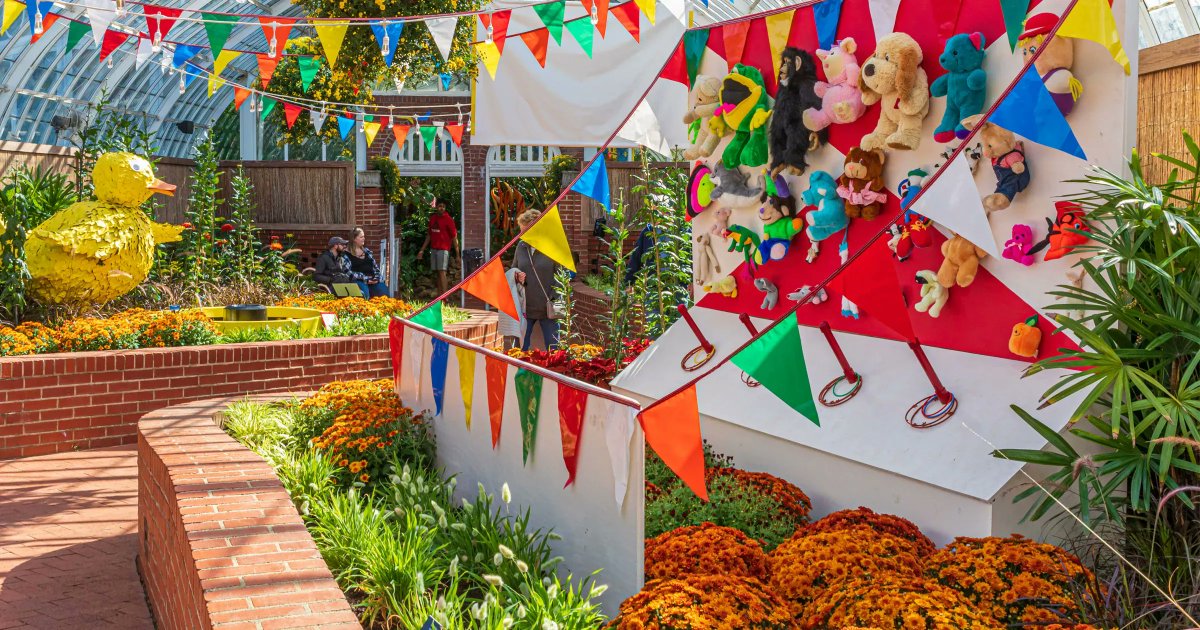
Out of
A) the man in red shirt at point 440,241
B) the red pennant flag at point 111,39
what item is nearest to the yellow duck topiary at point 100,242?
the red pennant flag at point 111,39

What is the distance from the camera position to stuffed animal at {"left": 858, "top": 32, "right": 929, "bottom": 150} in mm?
4664

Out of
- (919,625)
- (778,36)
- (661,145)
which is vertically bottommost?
(919,625)

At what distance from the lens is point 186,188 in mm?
14375

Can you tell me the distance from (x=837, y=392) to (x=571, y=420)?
1674mm

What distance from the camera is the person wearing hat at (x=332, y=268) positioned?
11.9 meters

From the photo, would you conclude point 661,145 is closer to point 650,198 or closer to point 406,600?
point 650,198

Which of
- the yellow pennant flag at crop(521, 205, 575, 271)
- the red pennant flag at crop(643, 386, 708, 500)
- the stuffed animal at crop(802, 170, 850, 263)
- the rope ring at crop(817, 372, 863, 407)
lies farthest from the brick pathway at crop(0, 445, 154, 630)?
the stuffed animal at crop(802, 170, 850, 263)

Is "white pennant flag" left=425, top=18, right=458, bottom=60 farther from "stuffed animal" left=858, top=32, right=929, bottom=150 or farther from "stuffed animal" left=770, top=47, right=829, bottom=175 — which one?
"stuffed animal" left=858, top=32, right=929, bottom=150

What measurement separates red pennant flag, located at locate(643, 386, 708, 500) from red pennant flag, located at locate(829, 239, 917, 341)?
2.57 ft

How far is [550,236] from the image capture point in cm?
523

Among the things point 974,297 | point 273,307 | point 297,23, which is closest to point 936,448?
point 974,297

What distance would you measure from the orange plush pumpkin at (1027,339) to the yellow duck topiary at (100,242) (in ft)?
24.8

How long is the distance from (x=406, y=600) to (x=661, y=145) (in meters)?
4.25

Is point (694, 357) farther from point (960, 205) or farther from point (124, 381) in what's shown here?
point (124, 381)
